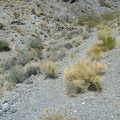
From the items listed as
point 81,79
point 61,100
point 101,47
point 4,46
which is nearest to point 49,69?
point 81,79

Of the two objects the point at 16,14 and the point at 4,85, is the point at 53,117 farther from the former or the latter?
the point at 16,14

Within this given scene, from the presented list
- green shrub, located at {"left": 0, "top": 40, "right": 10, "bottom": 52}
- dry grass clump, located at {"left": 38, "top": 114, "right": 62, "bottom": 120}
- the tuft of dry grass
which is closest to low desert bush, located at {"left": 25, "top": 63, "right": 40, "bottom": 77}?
the tuft of dry grass

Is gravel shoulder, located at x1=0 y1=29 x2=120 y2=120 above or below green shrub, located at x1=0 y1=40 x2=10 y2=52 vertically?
above

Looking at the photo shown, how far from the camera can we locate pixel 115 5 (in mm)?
48344

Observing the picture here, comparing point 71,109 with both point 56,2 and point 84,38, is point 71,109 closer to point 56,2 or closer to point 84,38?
point 84,38

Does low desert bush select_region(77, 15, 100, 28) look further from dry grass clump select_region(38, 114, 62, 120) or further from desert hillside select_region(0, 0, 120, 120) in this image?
dry grass clump select_region(38, 114, 62, 120)

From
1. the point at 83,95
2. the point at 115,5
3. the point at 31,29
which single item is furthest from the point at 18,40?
the point at 115,5

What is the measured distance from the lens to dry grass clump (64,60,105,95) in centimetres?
1049

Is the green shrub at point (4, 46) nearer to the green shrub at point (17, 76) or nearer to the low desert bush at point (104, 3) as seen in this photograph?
the green shrub at point (17, 76)

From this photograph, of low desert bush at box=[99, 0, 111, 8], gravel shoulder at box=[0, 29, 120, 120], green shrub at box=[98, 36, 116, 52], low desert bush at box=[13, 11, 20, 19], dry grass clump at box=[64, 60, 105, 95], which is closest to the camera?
gravel shoulder at box=[0, 29, 120, 120]

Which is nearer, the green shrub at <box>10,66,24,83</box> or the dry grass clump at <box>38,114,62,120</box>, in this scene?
the dry grass clump at <box>38,114,62,120</box>

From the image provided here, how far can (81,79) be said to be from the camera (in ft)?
34.9

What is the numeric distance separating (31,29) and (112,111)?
73.9 ft

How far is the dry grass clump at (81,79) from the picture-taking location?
34.4ft
